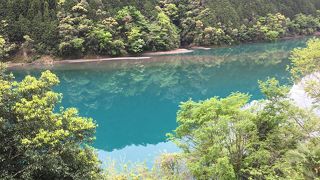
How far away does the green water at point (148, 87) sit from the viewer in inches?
896

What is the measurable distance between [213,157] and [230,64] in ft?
129

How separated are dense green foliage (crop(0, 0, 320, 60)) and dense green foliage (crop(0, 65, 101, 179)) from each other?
1551 inches

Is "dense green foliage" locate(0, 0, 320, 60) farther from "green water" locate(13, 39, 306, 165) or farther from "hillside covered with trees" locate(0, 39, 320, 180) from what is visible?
"hillside covered with trees" locate(0, 39, 320, 180)

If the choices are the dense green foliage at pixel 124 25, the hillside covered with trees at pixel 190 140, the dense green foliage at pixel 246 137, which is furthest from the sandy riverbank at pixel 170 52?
the dense green foliage at pixel 246 137

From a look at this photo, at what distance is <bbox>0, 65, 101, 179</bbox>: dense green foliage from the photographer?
8750 mm

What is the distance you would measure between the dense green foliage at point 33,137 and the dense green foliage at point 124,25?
39.4 m

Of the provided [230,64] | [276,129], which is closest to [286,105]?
[276,129]

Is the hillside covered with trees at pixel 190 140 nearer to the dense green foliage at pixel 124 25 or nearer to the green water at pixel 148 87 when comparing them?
the green water at pixel 148 87

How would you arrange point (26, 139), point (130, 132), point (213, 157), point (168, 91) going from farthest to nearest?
point (168, 91) < point (130, 132) < point (213, 157) < point (26, 139)

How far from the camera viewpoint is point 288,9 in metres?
85.8

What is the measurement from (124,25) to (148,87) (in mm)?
20767

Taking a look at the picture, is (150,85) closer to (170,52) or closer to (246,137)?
(170,52)

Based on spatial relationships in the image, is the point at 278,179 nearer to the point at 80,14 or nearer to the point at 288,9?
the point at 80,14

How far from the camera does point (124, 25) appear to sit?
2192 inches
